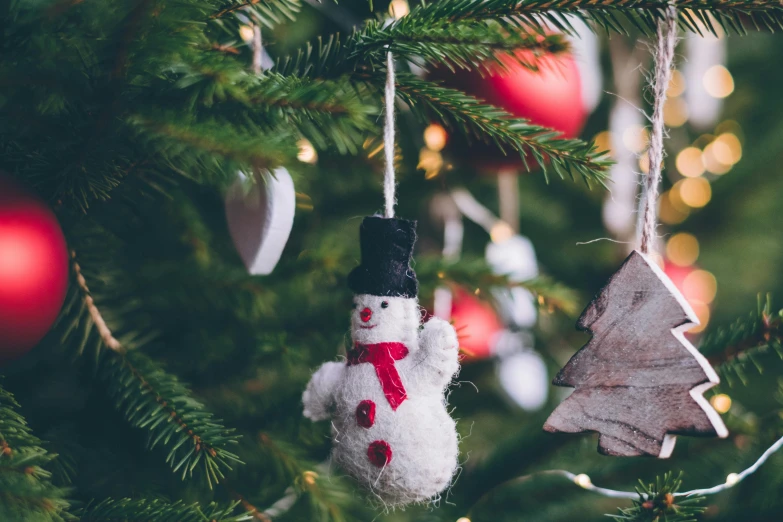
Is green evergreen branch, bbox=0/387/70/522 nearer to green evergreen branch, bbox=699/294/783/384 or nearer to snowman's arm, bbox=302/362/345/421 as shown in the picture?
snowman's arm, bbox=302/362/345/421

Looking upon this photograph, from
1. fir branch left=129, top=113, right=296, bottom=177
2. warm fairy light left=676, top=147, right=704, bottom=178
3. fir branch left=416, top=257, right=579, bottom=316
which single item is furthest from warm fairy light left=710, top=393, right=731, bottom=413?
warm fairy light left=676, top=147, right=704, bottom=178

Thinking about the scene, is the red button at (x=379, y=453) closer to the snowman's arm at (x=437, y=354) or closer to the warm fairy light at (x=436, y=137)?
the snowman's arm at (x=437, y=354)

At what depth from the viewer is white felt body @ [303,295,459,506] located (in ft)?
1.74

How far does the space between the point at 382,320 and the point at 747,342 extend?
348 millimetres

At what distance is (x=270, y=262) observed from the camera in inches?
24.3

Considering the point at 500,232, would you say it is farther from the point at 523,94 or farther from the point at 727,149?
the point at 727,149

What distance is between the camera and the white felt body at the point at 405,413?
1.74 ft

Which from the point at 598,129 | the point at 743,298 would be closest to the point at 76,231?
the point at 598,129

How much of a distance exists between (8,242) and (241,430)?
311mm

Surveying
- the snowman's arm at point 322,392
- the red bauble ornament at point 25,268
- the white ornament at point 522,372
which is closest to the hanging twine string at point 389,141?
the snowman's arm at point 322,392

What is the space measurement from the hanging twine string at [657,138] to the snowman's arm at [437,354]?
0.58ft

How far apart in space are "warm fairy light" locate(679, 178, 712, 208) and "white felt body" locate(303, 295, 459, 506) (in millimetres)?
1092

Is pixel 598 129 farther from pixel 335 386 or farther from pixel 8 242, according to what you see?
pixel 8 242

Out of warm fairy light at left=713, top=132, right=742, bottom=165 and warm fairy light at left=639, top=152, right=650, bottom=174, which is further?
warm fairy light at left=713, top=132, right=742, bottom=165
